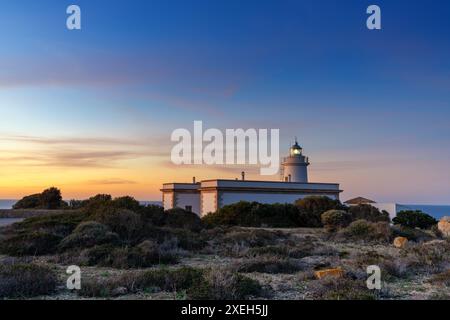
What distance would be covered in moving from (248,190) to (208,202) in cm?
307

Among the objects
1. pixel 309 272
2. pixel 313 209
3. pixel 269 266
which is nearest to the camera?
pixel 309 272

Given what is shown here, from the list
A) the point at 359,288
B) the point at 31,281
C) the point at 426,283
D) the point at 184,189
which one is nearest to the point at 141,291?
the point at 31,281

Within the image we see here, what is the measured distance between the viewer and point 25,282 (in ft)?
25.3

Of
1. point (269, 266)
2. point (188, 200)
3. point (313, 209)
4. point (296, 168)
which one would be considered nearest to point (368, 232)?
point (269, 266)

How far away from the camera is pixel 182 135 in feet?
64.5

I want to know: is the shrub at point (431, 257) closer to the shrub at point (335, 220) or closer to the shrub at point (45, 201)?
the shrub at point (335, 220)

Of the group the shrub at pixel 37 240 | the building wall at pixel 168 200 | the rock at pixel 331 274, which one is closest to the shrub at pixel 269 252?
the rock at pixel 331 274

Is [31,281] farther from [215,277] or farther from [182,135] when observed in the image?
[182,135]

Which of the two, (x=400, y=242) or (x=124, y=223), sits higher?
(x=124, y=223)

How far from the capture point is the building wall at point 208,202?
34.2m

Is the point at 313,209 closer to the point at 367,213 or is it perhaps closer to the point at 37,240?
the point at 367,213

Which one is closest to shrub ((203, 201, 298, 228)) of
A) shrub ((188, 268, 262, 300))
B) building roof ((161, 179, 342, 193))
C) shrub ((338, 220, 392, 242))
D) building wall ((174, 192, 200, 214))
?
building roof ((161, 179, 342, 193))

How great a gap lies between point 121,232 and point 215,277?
25.7ft

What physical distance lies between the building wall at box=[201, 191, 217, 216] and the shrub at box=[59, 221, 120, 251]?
19813mm
